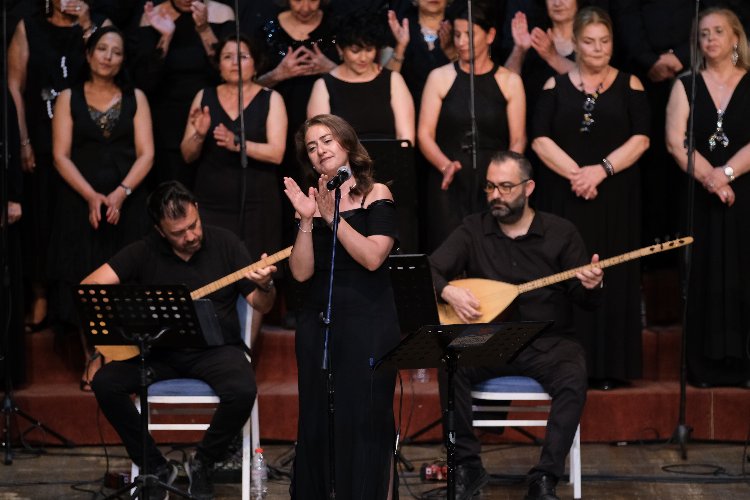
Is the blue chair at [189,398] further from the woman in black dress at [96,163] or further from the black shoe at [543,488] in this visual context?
the woman in black dress at [96,163]

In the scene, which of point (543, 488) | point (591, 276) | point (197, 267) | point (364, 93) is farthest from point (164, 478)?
point (364, 93)

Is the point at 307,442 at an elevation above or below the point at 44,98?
below

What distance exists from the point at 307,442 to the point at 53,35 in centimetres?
340

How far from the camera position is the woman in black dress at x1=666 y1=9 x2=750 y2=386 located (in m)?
6.60

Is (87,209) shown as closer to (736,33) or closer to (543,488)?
(543,488)

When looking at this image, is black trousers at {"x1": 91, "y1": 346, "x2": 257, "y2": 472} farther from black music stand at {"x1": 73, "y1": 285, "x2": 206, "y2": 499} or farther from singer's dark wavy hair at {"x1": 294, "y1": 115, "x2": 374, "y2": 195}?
singer's dark wavy hair at {"x1": 294, "y1": 115, "x2": 374, "y2": 195}

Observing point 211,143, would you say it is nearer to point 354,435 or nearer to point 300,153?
point 300,153

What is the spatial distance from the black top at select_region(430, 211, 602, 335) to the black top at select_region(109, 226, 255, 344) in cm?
89

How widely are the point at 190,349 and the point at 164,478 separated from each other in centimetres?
57

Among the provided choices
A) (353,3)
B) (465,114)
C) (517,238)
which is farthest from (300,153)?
(353,3)

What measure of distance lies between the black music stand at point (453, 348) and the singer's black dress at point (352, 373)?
0.16 metres

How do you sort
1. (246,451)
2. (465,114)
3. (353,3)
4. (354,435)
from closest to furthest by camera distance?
(354,435) < (246,451) < (465,114) < (353,3)

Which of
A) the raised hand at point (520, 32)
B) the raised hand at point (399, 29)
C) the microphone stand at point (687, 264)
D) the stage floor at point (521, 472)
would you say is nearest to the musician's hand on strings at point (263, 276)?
the stage floor at point (521, 472)

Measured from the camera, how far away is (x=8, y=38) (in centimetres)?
703
